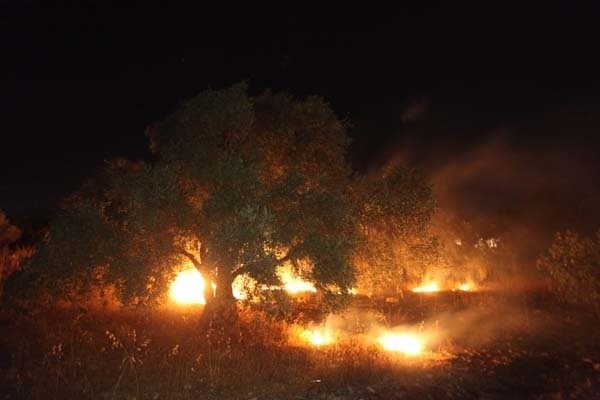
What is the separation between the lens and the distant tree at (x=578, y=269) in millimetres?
25688

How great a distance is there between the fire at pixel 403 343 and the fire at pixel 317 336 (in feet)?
6.60

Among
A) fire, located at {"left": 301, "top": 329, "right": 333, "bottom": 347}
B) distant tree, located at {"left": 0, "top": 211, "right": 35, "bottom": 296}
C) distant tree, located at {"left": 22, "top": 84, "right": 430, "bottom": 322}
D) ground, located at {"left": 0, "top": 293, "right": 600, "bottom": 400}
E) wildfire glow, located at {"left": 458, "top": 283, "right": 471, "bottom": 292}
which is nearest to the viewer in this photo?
ground, located at {"left": 0, "top": 293, "right": 600, "bottom": 400}

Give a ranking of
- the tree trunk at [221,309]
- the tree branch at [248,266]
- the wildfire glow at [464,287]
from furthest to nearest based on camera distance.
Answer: the wildfire glow at [464,287] → the tree trunk at [221,309] → the tree branch at [248,266]

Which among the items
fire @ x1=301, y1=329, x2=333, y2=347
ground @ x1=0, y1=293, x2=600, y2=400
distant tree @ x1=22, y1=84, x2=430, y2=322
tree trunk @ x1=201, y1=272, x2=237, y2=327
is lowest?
ground @ x1=0, y1=293, x2=600, y2=400

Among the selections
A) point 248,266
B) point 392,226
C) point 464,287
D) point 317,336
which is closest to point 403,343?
point 317,336

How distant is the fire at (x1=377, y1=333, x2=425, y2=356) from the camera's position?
17641 mm

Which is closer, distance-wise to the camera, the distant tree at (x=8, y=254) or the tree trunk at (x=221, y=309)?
the tree trunk at (x=221, y=309)

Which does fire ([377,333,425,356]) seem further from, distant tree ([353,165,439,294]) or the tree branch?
the tree branch

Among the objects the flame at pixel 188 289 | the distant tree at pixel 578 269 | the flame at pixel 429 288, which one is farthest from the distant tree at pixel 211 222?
the flame at pixel 429 288

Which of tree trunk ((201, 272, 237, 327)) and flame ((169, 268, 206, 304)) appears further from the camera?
flame ((169, 268, 206, 304))

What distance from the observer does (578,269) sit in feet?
87.5

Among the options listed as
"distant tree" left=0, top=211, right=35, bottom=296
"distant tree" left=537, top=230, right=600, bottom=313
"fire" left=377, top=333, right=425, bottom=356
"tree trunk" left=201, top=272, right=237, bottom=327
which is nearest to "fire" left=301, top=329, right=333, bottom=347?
"fire" left=377, top=333, right=425, bottom=356

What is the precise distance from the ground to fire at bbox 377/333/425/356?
42 centimetres

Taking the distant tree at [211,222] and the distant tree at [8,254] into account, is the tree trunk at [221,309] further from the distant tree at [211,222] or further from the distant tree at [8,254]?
the distant tree at [8,254]
